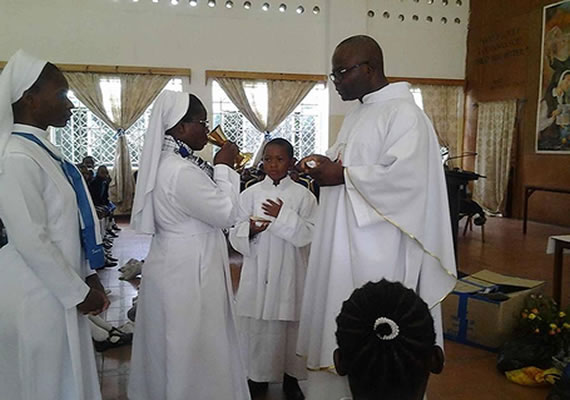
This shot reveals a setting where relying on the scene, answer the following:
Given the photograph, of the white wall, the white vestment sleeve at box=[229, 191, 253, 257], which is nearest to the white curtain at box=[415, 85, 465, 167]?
the white wall

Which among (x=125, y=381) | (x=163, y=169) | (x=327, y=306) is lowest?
(x=125, y=381)

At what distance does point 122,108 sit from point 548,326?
8.46 metres

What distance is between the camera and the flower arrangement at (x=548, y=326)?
294cm

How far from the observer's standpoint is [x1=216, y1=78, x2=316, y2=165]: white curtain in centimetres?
1015

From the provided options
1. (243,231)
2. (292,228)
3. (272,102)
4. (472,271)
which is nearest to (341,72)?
(292,228)

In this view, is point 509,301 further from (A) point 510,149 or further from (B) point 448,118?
(B) point 448,118

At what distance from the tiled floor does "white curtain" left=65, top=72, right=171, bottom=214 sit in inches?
61.4

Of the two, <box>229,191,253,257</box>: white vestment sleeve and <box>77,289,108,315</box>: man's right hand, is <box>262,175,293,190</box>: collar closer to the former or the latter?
<box>229,191,253,257</box>: white vestment sleeve

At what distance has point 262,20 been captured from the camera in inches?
399

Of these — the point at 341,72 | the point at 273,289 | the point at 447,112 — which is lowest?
the point at 273,289

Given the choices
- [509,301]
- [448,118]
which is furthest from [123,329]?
[448,118]

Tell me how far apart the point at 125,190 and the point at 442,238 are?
852 centimetres

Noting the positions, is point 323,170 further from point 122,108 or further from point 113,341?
point 122,108

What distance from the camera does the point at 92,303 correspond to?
5.65ft
